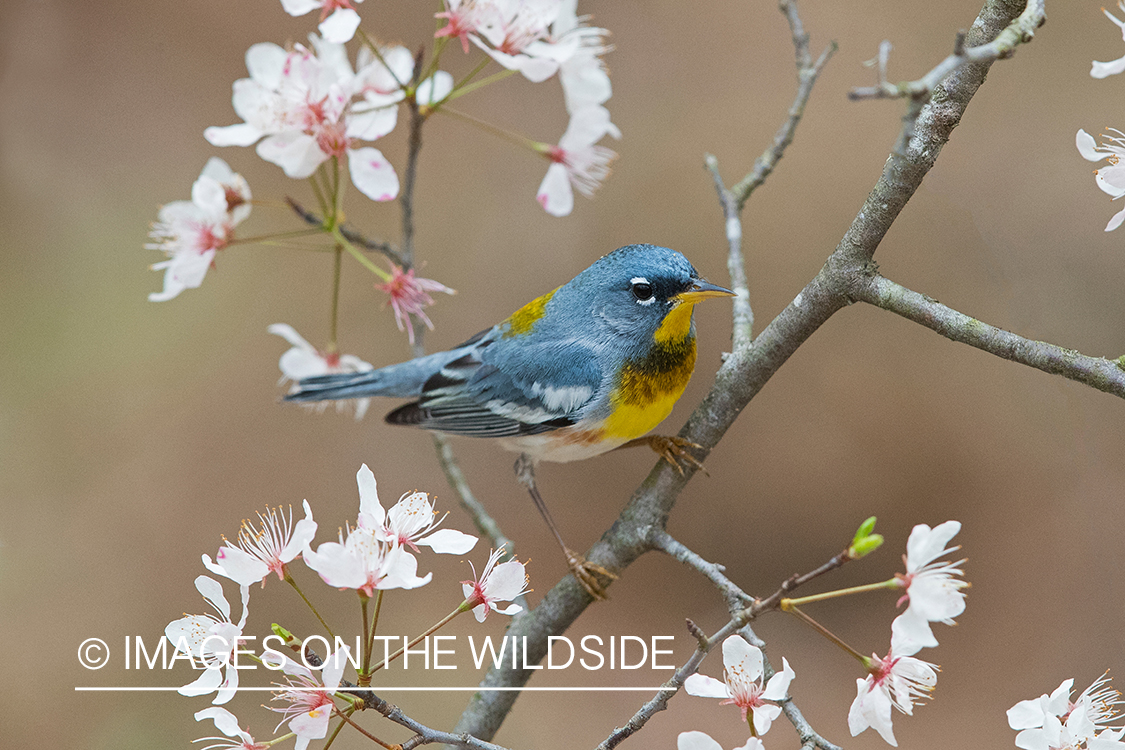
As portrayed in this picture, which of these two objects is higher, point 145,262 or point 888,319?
point 145,262

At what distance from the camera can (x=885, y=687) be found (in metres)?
1.16

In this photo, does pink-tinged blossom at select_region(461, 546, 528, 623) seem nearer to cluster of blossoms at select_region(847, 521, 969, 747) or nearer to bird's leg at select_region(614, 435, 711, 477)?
cluster of blossoms at select_region(847, 521, 969, 747)

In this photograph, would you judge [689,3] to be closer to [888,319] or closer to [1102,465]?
[888,319]

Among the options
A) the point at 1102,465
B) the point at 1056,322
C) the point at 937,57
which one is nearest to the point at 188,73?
the point at 937,57

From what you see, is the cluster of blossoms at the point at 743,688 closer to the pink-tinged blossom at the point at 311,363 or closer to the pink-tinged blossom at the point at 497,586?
the pink-tinged blossom at the point at 497,586

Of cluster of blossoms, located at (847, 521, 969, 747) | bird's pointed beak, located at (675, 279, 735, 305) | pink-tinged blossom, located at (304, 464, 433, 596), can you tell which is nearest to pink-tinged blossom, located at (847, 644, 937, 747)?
cluster of blossoms, located at (847, 521, 969, 747)

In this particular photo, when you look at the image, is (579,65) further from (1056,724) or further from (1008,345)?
(1056,724)

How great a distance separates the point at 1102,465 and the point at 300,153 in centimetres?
317

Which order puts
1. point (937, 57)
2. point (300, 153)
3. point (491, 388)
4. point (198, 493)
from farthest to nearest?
point (198, 493), point (937, 57), point (491, 388), point (300, 153)

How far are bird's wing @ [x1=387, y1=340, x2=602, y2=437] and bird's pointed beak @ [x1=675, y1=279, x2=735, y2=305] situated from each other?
27 cm

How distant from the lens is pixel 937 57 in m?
3.63

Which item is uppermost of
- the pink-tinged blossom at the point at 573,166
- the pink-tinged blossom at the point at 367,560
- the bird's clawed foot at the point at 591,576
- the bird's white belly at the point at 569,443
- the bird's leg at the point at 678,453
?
the pink-tinged blossom at the point at 573,166

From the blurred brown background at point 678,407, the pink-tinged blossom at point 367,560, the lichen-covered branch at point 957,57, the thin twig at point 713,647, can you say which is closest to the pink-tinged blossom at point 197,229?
the pink-tinged blossom at point 367,560

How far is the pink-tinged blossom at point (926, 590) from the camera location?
1030mm
